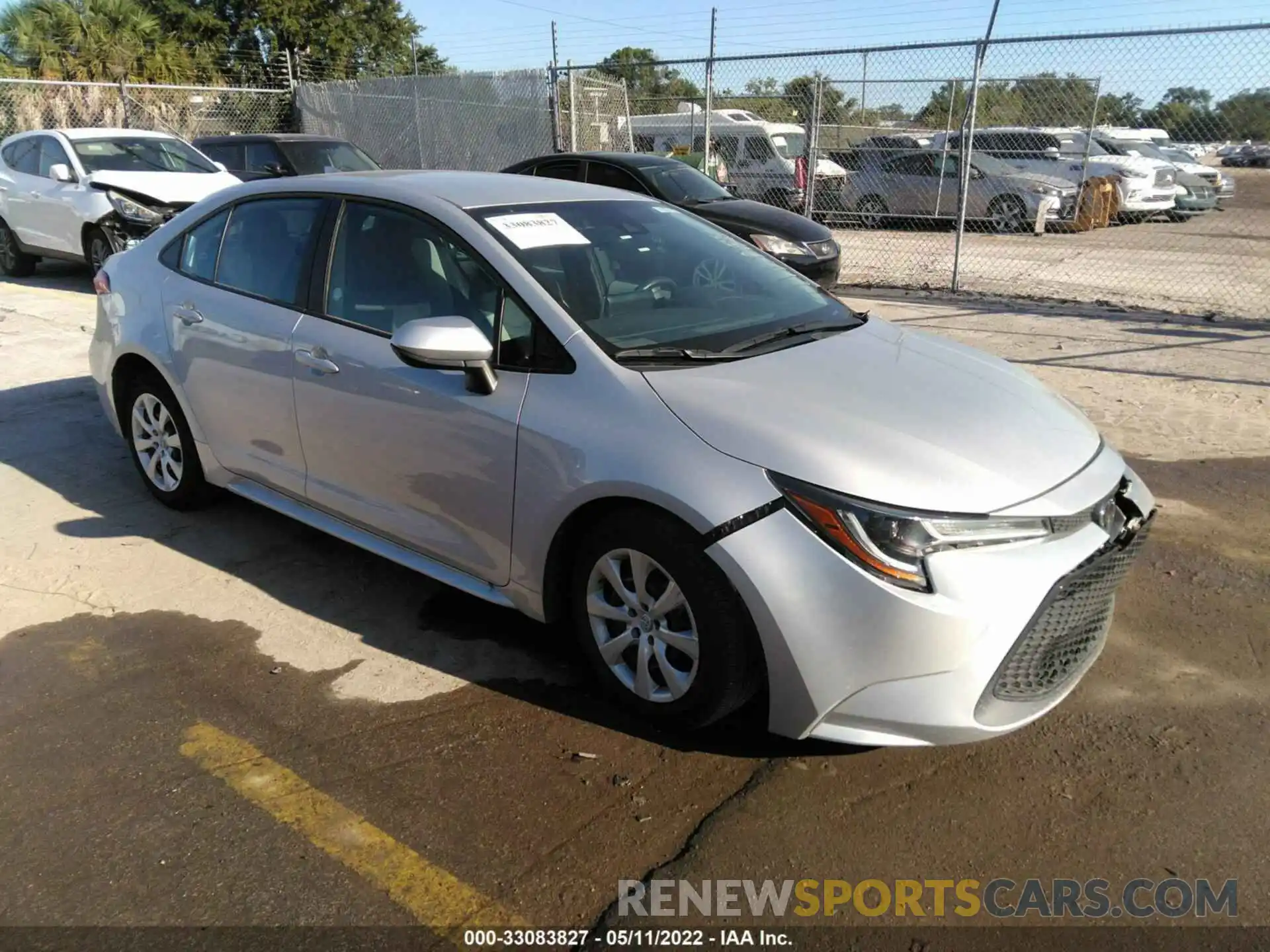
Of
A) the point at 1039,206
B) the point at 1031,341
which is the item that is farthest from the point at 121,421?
the point at 1039,206

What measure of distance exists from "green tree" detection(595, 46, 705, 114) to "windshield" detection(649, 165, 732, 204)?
6.72 ft

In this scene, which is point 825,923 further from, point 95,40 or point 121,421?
point 95,40

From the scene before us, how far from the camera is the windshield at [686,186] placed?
10.5 meters

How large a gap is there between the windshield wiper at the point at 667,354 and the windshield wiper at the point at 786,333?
55 mm

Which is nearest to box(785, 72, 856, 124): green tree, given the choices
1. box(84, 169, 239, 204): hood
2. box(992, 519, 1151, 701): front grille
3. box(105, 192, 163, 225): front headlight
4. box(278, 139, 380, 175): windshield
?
box(278, 139, 380, 175): windshield

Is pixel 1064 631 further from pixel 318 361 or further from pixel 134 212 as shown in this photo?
pixel 134 212

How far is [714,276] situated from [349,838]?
2.41m

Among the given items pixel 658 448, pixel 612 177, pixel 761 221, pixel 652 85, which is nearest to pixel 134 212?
pixel 612 177

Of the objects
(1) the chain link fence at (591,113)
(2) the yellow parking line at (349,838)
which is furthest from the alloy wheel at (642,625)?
(1) the chain link fence at (591,113)

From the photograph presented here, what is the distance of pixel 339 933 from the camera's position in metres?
2.40

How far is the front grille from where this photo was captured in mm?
2732

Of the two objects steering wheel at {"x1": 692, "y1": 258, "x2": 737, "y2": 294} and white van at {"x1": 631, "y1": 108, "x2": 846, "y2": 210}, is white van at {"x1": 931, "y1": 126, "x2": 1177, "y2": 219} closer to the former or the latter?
white van at {"x1": 631, "y1": 108, "x2": 846, "y2": 210}

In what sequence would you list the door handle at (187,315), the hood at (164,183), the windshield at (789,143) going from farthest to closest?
the windshield at (789,143)
the hood at (164,183)
the door handle at (187,315)

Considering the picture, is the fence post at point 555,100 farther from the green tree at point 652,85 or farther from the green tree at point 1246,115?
the green tree at point 1246,115
